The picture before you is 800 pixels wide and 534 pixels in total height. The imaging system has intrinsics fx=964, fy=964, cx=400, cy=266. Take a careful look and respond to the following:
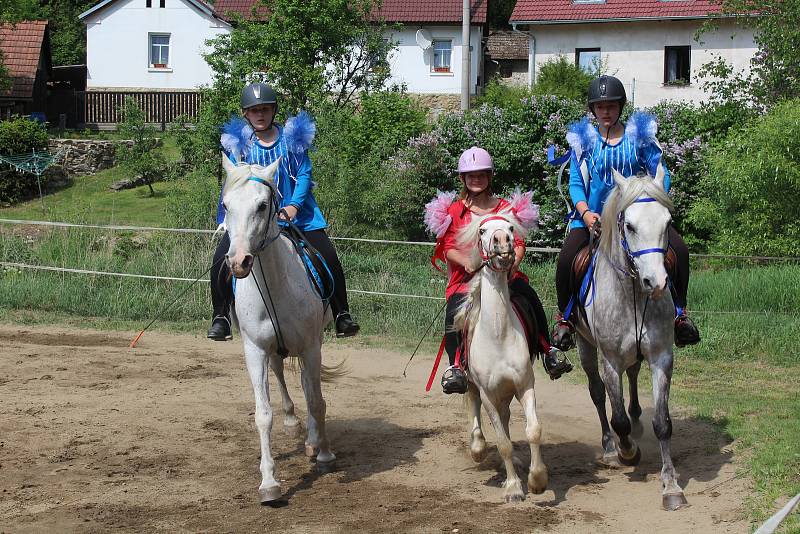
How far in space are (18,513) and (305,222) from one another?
299cm

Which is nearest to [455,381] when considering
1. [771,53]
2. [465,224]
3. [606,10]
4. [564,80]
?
[465,224]

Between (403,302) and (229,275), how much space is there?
6079 mm

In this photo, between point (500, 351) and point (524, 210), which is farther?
point (524, 210)

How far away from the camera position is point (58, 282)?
46.6 ft

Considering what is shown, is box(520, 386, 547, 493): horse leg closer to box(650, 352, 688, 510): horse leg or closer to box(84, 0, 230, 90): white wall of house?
box(650, 352, 688, 510): horse leg

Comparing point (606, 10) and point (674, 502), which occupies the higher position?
point (606, 10)

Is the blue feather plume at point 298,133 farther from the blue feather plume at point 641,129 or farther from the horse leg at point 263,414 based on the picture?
the blue feather plume at point 641,129

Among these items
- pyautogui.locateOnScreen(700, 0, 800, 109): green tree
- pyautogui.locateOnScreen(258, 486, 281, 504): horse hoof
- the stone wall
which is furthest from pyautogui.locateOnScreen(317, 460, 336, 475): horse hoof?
the stone wall

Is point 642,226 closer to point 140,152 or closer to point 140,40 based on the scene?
point 140,152

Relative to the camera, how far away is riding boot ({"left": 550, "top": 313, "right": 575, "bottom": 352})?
7320mm

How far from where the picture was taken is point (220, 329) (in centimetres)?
726

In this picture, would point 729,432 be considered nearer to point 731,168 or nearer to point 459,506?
point 459,506

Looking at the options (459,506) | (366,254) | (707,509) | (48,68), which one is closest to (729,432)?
(707,509)

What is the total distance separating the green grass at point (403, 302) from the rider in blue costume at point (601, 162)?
1.72 meters
